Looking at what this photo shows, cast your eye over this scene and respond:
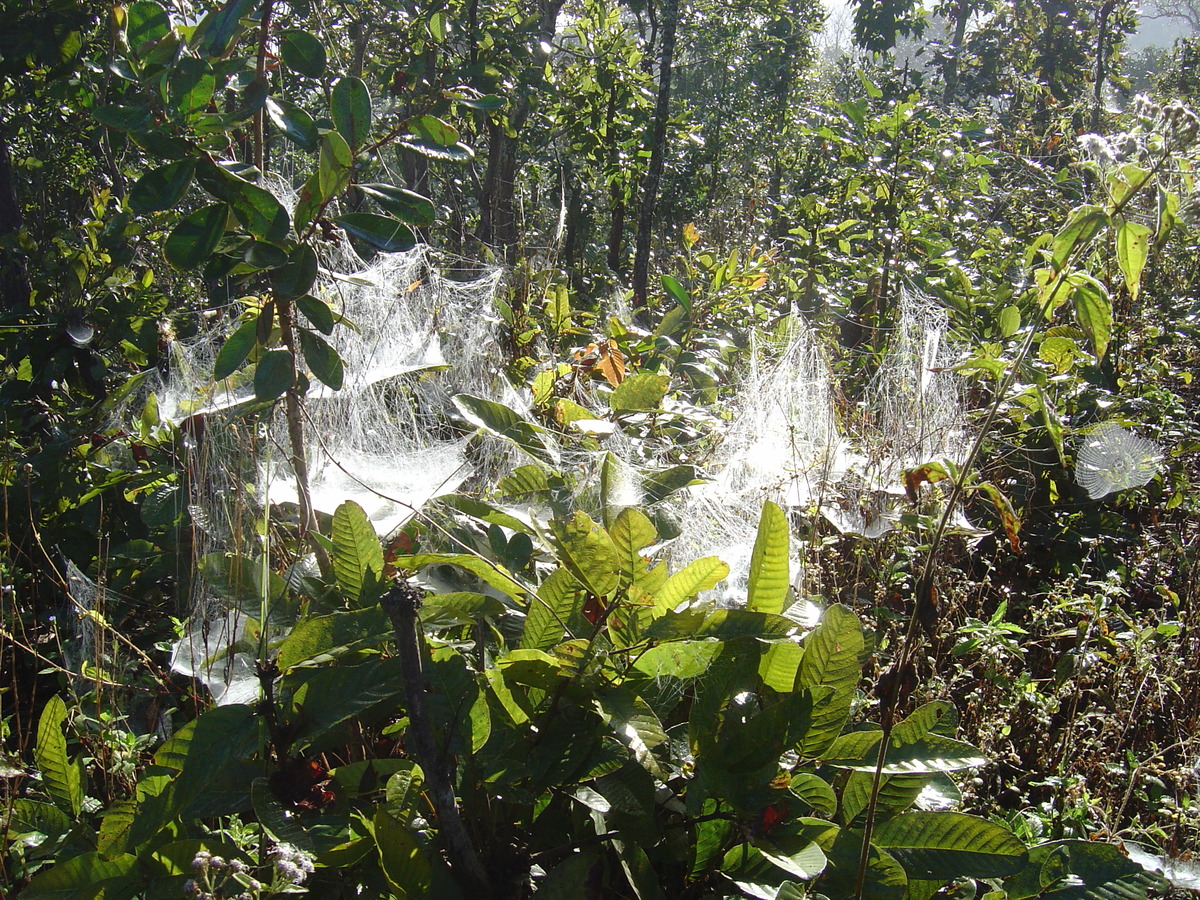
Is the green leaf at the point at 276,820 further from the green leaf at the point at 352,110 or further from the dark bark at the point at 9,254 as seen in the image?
the dark bark at the point at 9,254

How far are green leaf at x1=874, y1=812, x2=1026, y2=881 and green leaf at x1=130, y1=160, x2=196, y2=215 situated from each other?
3.97 feet

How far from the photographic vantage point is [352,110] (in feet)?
3.91

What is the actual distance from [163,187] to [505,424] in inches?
26.3

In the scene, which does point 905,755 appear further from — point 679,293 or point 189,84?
point 679,293

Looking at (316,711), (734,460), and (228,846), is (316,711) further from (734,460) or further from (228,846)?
(734,460)

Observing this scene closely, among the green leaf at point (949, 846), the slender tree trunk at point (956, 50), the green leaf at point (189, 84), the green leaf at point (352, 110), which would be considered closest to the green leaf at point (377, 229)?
the green leaf at point (352, 110)

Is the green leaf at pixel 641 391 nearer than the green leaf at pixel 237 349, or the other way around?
the green leaf at pixel 237 349

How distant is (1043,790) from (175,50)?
214 centimetres

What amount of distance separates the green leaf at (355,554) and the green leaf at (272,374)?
0.79ft

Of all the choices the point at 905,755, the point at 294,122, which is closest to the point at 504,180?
the point at 294,122

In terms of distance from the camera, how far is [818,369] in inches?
113

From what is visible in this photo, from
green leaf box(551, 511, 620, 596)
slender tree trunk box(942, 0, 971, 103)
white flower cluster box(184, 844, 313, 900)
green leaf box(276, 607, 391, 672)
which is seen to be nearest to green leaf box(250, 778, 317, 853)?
white flower cluster box(184, 844, 313, 900)

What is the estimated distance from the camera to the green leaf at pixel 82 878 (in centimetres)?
91

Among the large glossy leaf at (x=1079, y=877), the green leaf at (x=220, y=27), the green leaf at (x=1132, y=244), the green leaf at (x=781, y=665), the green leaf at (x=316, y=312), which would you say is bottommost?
the large glossy leaf at (x=1079, y=877)
